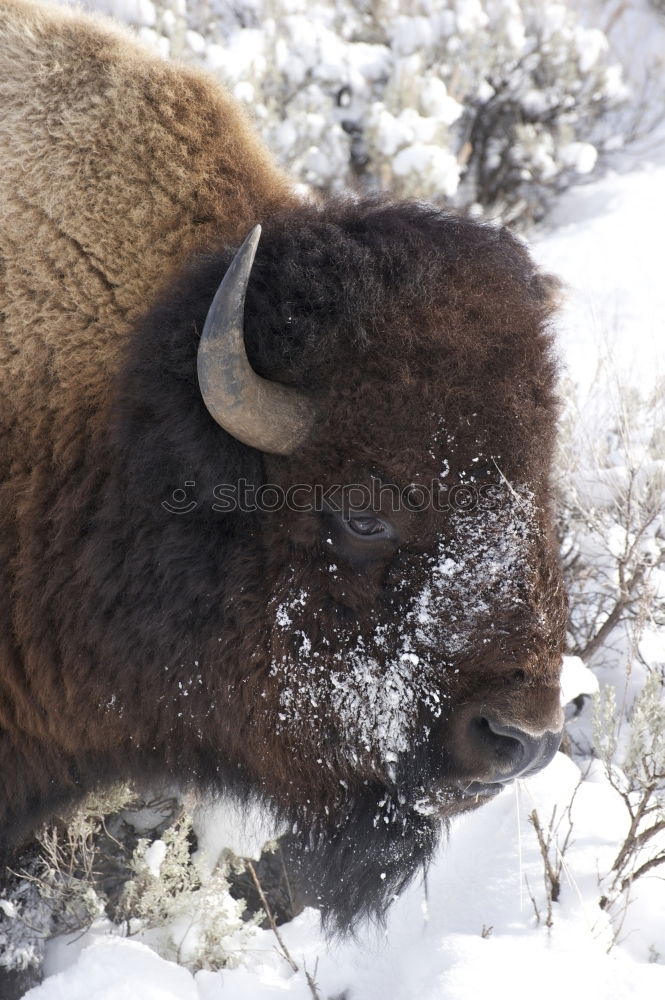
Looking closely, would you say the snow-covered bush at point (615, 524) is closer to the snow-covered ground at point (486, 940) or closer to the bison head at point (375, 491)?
the snow-covered ground at point (486, 940)

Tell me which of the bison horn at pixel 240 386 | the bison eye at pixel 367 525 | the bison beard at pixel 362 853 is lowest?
the bison beard at pixel 362 853

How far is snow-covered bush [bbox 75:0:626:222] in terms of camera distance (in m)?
7.70

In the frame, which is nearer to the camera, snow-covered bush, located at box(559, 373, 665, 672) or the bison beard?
the bison beard

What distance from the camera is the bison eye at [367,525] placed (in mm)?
2271

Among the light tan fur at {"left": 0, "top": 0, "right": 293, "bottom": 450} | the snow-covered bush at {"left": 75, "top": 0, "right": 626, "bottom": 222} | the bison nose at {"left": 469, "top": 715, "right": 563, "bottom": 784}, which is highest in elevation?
the snow-covered bush at {"left": 75, "top": 0, "right": 626, "bottom": 222}

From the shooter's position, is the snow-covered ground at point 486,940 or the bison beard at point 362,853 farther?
the snow-covered ground at point 486,940

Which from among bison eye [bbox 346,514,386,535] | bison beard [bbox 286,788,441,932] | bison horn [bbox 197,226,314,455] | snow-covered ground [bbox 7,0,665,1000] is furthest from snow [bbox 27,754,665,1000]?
bison horn [bbox 197,226,314,455]

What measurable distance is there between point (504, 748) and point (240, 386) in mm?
1089

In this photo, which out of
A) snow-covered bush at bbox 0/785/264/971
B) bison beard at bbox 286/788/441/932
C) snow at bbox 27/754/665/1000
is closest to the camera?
bison beard at bbox 286/788/441/932

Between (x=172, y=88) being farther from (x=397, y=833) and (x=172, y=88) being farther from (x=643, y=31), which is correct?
(x=643, y=31)

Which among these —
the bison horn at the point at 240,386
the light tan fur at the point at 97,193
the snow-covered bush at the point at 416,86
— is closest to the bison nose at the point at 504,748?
the bison horn at the point at 240,386

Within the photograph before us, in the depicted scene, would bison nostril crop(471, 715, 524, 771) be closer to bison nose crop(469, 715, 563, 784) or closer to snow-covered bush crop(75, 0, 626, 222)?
bison nose crop(469, 715, 563, 784)

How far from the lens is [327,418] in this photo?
2.26 metres

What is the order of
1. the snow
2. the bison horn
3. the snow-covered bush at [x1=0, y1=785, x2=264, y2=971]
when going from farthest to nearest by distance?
the snow-covered bush at [x1=0, y1=785, x2=264, y2=971] < the snow < the bison horn
